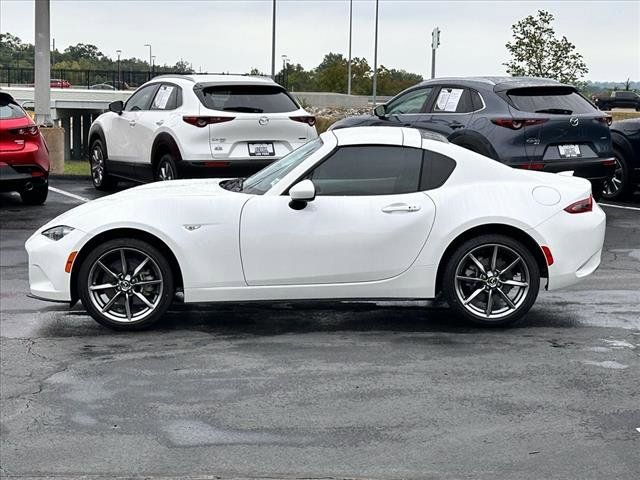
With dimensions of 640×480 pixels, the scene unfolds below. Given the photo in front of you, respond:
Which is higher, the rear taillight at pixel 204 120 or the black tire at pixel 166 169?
the rear taillight at pixel 204 120

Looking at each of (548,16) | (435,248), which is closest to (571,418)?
(435,248)

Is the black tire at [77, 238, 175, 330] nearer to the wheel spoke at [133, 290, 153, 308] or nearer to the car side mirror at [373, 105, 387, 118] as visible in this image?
the wheel spoke at [133, 290, 153, 308]

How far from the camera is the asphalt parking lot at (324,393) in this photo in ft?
17.9

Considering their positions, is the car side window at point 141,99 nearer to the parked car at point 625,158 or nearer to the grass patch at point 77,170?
the grass patch at point 77,170

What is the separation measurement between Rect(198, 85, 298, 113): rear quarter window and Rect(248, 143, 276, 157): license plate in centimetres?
44

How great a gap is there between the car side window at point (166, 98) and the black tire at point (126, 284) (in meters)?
6.82

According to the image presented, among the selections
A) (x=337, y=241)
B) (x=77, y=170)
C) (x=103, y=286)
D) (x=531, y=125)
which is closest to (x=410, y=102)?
(x=531, y=125)

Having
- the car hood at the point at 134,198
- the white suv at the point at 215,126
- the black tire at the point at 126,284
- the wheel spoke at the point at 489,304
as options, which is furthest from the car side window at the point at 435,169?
the white suv at the point at 215,126

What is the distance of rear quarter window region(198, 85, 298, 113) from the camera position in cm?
1434

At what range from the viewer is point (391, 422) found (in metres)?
6.04

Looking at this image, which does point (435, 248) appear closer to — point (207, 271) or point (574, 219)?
point (574, 219)

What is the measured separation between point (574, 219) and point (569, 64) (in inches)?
1492

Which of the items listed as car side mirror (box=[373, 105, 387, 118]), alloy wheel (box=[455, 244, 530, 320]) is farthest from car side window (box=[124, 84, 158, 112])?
alloy wheel (box=[455, 244, 530, 320])

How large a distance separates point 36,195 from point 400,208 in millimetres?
8706
